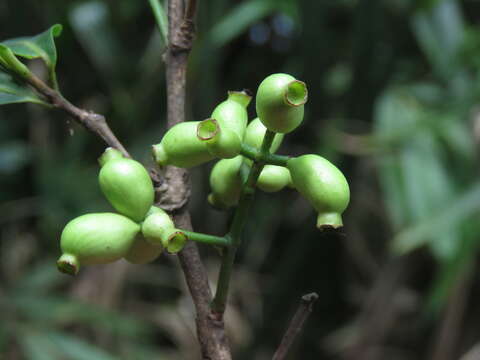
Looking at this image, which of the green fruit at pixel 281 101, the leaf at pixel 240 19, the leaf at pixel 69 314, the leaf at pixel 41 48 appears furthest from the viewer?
the leaf at pixel 240 19

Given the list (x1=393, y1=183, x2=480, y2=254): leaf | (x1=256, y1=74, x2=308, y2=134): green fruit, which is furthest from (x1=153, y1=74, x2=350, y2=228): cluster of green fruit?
(x1=393, y1=183, x2=480, y2=254): leaf

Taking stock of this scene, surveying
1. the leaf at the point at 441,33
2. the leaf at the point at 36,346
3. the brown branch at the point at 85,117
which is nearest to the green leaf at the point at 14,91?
the brown branch at the point at 85,117

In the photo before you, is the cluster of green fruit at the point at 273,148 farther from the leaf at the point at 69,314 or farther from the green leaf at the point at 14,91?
the leaf at the point at 69,314

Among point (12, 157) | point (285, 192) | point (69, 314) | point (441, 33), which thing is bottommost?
point (69, 314)

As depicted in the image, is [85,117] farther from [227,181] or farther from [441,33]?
[441,33]

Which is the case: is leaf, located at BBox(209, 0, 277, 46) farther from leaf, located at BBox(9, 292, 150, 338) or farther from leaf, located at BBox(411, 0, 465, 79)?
leaf, located at BBox(9, 292, 150, 338)

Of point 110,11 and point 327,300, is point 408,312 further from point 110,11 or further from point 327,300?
point 110,11

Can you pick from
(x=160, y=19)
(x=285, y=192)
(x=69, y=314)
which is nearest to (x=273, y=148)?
(x=160, y=19)
